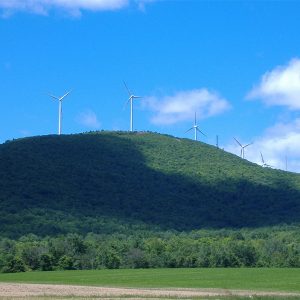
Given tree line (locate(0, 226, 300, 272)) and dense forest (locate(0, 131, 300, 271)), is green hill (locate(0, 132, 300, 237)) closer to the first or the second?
dense forest (locate(0, 131, 300, 271))

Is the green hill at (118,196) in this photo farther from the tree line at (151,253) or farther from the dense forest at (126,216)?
the tree line at (151,253)

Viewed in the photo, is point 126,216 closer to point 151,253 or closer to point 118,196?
point 118,196

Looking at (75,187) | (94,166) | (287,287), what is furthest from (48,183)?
(287,287)

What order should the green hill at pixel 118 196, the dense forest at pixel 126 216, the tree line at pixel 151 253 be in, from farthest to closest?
the green hill at pixel 118 196 → the dense forest at pixel 126 216 → the tree line at pixel 151 253

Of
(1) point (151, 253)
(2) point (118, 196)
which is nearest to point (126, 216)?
(2) point (118, 196)

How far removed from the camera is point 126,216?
172750mm

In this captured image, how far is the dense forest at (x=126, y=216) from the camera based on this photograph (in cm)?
12538

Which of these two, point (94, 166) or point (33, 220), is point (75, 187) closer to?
point (94, 166)

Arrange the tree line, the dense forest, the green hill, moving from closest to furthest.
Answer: the tree line, the dense forest, the green hill

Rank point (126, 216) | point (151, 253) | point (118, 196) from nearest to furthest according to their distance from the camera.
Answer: point (151, 253)
point (126, 216)
point (118, 196)

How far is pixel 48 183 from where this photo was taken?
573 ft

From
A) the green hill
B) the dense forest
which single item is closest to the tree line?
the dense forest

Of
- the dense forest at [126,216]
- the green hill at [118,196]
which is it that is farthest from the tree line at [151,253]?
the green hill at [118,196]

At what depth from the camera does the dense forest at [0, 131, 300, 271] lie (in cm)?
12538
